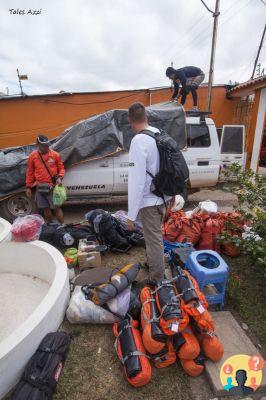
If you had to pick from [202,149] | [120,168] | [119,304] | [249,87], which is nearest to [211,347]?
[119,304]

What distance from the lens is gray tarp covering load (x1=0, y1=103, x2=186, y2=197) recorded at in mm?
5012

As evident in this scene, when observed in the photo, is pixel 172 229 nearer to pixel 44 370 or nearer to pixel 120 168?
pixel 120 168

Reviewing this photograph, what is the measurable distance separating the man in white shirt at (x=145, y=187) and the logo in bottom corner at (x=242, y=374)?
1.11 meters

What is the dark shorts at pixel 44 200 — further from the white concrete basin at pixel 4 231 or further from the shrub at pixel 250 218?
the shrub at pixel 250 218

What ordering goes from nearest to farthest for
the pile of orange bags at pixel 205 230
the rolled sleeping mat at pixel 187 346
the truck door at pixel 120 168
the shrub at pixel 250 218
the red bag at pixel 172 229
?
the rolled sleeping mat at pixel 187 346
the shrub at pixel 250 218
the pile of orange bags at pixel 205 230
the red bag at pixel 172 229
the truck door at pixel 120 168

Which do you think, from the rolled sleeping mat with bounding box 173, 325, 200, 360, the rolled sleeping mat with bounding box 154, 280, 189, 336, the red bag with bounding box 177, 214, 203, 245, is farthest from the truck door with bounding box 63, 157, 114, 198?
the rolled sleeping mat with bounding box 173, 325, 200, 360

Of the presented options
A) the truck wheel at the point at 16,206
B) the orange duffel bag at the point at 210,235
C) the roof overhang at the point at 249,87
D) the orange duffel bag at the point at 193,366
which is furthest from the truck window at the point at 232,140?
the orange duffel bag at the point at 193,366

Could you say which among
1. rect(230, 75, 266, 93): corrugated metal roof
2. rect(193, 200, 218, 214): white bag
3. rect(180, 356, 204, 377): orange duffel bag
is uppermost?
rect(230, 75, 266, 93): corrugated metal roof

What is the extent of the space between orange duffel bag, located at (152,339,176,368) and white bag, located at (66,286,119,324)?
594 millimetres

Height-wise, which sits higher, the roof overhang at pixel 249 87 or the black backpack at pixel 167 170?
the roof overhang at pixel 249 87

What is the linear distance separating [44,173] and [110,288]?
285 cm

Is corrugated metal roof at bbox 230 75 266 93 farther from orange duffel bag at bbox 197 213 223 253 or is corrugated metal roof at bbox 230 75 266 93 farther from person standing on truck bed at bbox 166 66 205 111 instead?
orange duffel bag at bbox 197 213 223 253

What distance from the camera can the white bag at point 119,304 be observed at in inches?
99.6

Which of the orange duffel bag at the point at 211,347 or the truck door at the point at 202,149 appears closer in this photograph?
the orange duffel bag at the point at 211,347
